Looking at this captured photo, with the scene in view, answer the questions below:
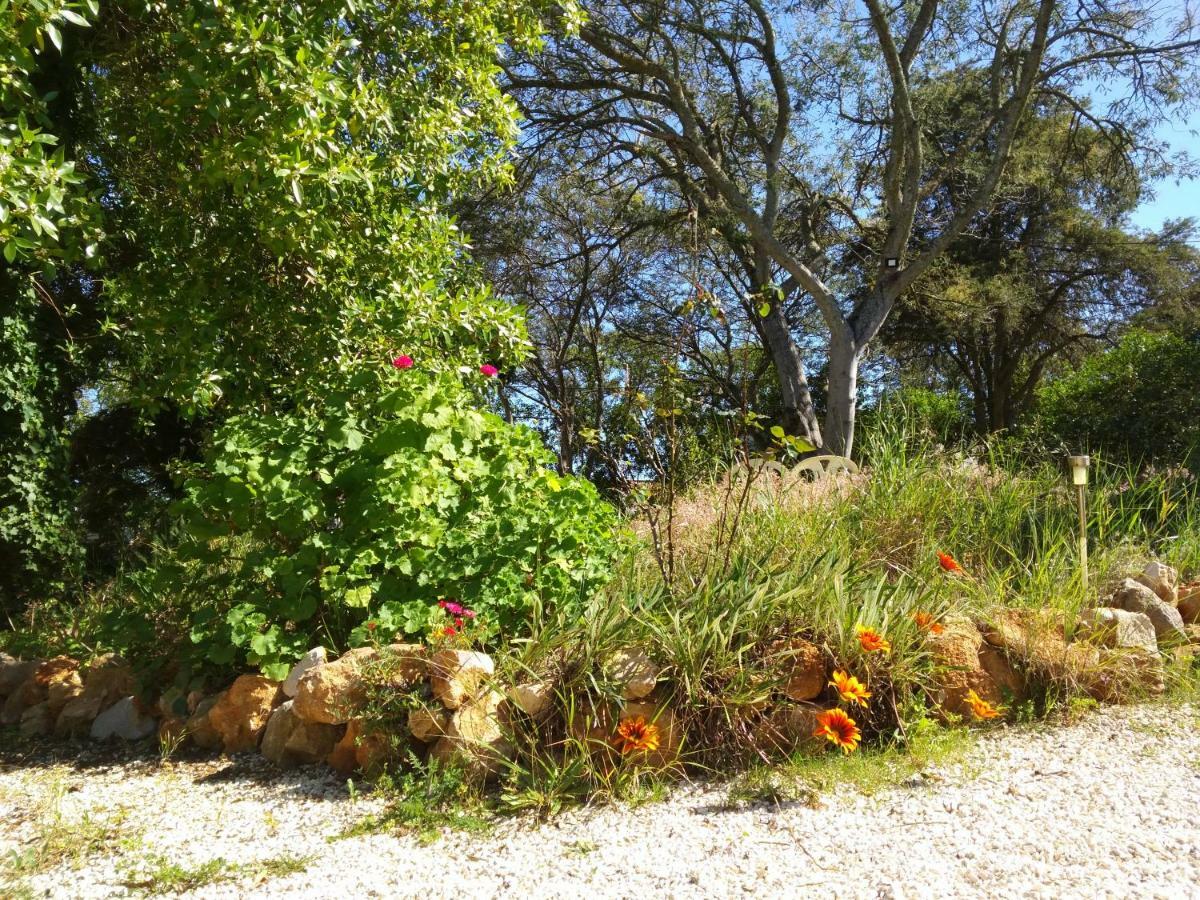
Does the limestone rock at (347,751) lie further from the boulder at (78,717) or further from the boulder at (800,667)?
the boulder at (800,667)

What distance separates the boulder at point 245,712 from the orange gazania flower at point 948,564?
2.65 meters

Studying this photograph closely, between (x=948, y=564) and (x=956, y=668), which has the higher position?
(x=948, y=564)

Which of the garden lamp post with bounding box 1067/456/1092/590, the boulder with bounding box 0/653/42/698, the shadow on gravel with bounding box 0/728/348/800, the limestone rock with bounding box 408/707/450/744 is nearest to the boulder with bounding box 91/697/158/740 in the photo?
the shadow on gravel with bounding box 0/728/348/800

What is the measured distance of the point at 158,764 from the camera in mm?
3217

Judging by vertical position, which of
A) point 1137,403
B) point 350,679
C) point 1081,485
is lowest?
point 350,679

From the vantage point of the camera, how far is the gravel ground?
2.20 m

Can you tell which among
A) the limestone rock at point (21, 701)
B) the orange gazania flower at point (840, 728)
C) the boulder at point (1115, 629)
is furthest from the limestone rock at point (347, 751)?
the boulder at point (1115, 629)

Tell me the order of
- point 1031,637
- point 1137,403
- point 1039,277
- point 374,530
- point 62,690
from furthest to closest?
point 1039,277, point 1137,403, point 62,690, point 1031,637, point 374,530

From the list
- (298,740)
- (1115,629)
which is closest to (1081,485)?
(1115,629)

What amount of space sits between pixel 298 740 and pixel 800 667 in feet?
5.96

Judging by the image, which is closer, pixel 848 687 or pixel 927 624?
pixel 848 687

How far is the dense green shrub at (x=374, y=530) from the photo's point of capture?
322 cm

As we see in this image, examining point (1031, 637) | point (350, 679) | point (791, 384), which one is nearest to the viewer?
point (350, 679)

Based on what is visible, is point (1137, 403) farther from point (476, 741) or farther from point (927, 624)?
point (476, 741)
